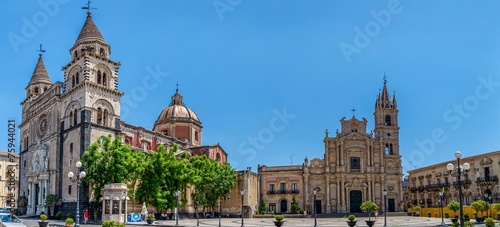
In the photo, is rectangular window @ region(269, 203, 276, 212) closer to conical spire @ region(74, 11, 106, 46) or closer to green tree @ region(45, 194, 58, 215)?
green tree @ region(45, 194, 58, 215)

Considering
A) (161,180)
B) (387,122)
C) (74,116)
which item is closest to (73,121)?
(74,116)

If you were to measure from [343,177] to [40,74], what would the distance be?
42.7 metres

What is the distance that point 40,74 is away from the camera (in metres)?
66.0

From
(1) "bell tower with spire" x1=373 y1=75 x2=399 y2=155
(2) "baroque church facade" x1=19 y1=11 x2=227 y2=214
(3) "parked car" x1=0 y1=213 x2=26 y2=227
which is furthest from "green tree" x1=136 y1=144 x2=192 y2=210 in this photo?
(1) "bell tower with spire" x1=373 y1=75 x2=399 y2=155

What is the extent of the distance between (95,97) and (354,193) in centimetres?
4011

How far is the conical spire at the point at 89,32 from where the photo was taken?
53000mm

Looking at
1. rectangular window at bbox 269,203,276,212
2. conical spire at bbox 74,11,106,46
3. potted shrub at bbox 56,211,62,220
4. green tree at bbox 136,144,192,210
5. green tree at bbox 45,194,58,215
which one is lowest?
rectangular window at bbox 269,203,276,212

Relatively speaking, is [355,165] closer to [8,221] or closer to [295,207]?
[295,207]

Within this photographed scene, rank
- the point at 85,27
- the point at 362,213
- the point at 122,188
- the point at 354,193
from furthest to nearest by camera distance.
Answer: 1. the point at 354,193
2. the point at 362,213
3. the point at 85,27
4. the point at 122,188

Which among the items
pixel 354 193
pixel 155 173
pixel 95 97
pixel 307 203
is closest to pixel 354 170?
pixel 354 193

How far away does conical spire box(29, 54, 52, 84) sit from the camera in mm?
65312

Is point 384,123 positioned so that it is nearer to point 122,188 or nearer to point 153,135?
point 153,135

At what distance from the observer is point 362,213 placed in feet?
229

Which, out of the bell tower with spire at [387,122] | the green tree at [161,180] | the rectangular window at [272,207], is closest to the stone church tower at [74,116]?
the green tree at [161,180]
